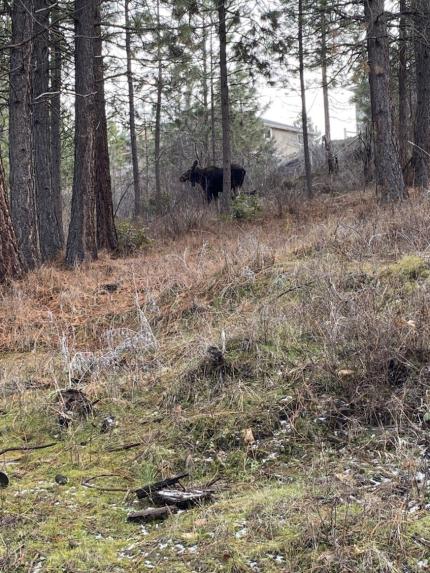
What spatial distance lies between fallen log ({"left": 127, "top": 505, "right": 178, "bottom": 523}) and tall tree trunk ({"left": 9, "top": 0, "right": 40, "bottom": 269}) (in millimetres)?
6103

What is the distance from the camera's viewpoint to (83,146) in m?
9.30

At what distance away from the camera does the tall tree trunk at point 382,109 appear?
30.9ft

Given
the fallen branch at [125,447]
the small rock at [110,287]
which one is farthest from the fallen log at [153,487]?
the small rock at [110,287]

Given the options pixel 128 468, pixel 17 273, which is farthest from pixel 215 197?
pixel 128 468

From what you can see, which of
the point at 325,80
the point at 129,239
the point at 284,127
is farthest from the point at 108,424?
the point at 284,127

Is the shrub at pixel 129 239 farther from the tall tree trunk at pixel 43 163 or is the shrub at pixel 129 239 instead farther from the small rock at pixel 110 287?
the small rock at pixel 110 287

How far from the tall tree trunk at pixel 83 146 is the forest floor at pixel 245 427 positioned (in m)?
3.67

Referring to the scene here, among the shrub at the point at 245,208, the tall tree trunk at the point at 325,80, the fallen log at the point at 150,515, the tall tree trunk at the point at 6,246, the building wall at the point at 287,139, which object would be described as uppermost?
the building wall at the point at 287,139

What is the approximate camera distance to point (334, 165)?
2186 centimetres

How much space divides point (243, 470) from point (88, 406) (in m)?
1.19

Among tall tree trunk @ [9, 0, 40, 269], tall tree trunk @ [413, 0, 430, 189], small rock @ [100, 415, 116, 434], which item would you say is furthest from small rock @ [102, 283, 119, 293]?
tall tree trunk @ [413, 0, 430, 189]

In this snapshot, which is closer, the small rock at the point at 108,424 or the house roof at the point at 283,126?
the small rock at the point at 108,424

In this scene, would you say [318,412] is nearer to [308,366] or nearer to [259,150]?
[308,366]

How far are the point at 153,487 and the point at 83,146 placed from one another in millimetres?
7664
